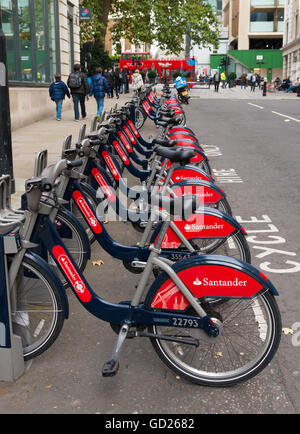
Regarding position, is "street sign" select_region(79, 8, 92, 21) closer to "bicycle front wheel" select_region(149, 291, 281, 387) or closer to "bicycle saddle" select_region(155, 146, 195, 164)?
"bicycle saddle" select_region(155, 146, 195, 164)

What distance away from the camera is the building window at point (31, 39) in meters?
15.8

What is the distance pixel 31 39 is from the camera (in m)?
18.2

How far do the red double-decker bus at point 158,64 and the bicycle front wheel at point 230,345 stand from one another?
188 feet

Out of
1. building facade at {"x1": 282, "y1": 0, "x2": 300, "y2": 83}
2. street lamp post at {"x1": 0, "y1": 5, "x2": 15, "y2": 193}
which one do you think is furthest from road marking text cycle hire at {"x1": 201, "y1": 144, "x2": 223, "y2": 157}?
building facade at {"x1": 282, "y1": 0, "x2": 300, "y2": 83}

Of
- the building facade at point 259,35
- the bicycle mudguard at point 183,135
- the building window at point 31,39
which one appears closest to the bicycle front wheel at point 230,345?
the bicycle mudguard at point 183,135

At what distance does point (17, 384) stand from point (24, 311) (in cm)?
43

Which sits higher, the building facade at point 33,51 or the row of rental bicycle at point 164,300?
the building facade at point 33,51

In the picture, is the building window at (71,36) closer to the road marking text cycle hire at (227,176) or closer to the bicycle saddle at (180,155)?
the road marking text cycle hire at (227,176)

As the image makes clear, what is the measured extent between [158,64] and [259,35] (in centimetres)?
2883

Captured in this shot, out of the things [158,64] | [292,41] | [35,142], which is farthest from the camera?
[292,41]

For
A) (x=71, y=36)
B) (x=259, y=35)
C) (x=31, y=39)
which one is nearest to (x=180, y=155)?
(x=31, y=39)

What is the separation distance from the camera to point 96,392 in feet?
10.2

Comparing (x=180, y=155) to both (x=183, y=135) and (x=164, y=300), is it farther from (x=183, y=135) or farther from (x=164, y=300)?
(x=183, y=135)

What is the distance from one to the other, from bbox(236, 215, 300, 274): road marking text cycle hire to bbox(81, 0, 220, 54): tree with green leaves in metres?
33.4
